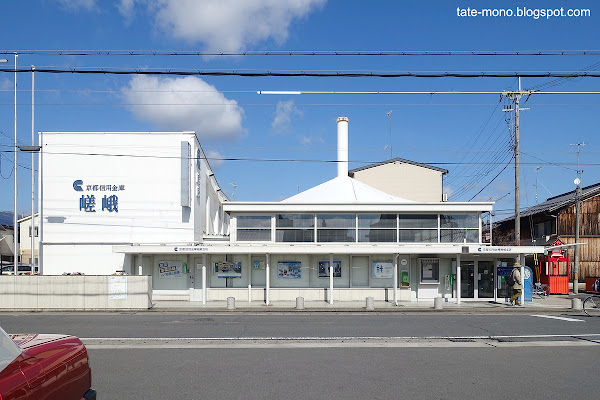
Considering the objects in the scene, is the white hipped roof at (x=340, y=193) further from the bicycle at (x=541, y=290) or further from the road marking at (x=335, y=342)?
the road marking at (x=335, y=342)

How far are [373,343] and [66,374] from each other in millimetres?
9311

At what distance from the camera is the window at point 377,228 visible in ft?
81.5

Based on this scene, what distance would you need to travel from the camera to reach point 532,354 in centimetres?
1161

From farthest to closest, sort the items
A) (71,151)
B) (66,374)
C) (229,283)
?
1. (71,151)
2. (229,283)
3. (66,374)

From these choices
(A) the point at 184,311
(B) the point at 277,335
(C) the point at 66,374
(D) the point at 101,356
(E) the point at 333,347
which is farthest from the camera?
(A) the point at 184,311

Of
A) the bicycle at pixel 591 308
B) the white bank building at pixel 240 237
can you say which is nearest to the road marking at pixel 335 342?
the bicycle at pixel 591 308

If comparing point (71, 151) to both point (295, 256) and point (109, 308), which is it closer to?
point (109, 308)

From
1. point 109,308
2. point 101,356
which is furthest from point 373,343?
point 109,308

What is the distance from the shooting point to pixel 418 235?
24.8m

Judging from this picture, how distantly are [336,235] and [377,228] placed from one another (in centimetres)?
201

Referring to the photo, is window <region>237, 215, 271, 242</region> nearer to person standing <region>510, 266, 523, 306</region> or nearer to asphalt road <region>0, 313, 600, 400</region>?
asphalt road <region>0, 313, 600, 400</region>

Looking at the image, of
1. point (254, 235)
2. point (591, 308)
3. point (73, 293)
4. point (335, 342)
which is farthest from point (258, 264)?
point (591, 308)

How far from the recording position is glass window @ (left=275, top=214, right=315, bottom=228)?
24656 millimetres

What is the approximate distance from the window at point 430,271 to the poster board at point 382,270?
1.56m
